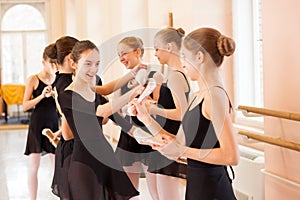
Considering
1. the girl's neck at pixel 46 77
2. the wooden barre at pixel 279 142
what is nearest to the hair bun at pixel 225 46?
the wooden barre at pixel 279 142

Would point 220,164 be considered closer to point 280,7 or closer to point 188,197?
point 188,197

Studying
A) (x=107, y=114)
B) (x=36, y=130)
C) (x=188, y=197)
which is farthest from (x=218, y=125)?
(x=36, y=130)

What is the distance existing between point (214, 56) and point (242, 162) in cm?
167

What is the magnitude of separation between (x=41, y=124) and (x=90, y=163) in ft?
6.15

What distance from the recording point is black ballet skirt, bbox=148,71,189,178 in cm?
315

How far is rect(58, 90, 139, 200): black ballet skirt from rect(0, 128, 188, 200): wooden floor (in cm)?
216

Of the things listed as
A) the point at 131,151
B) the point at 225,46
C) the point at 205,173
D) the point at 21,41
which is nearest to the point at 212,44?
the point at 225,46

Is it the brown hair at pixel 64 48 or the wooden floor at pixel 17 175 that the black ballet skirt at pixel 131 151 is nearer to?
the brown hair at pixel 64 48

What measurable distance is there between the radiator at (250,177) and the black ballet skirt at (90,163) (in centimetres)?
103

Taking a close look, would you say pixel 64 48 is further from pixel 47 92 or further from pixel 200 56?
pixel 47 92

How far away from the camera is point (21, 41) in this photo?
13258 mm

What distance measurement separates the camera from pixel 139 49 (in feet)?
11.2

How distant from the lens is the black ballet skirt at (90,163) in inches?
106

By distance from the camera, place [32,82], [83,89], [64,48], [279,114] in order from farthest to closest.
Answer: [32,82] < [64,48] < [83,89] < [279,114]
